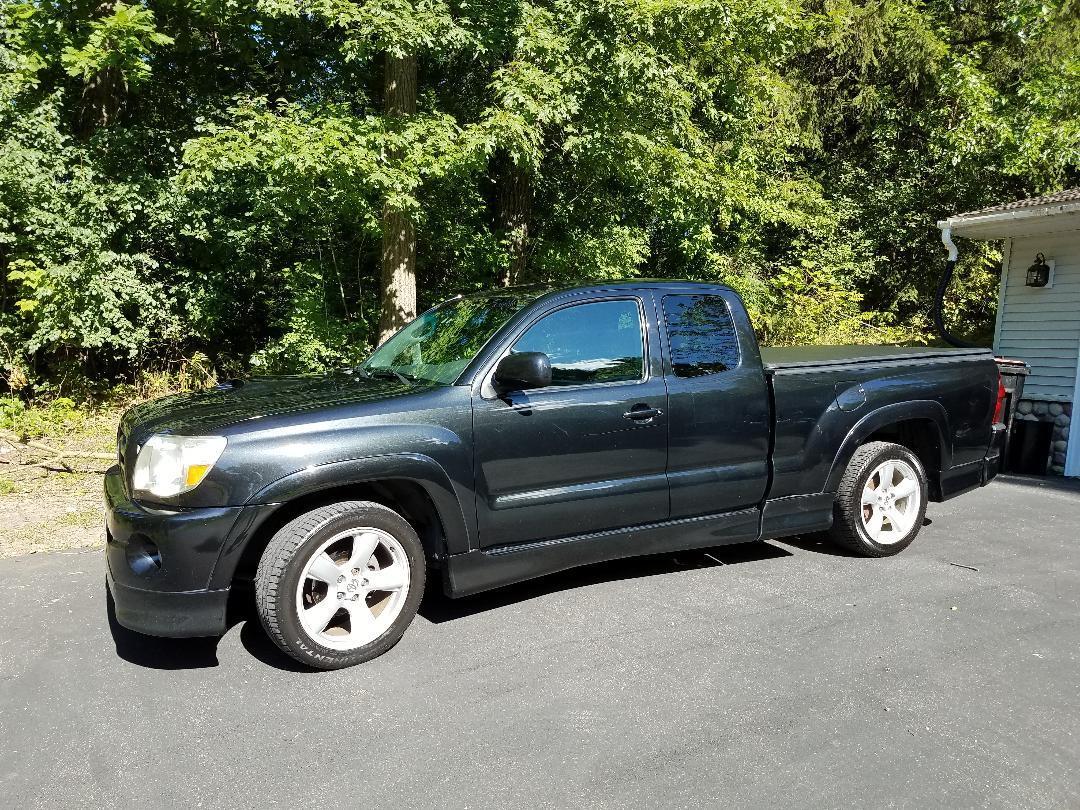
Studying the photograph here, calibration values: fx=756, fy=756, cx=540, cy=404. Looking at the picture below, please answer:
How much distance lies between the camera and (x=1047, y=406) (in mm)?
9711

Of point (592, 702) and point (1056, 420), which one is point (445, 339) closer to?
point (592, 702)

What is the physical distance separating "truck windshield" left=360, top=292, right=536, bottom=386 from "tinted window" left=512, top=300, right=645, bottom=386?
21 cm

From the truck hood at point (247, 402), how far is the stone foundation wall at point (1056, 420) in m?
8.50

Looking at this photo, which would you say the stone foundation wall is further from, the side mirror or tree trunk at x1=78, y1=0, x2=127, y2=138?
tree trunk at x1=78, y1=0, x2=127, y2=138

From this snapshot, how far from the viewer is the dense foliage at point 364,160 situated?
8523 millimetres

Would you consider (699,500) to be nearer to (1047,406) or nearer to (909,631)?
(909,631)

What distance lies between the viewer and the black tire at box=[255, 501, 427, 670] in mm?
3309

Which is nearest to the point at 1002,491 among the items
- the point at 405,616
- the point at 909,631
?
the point at 909,631

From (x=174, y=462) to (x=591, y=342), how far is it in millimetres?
2167

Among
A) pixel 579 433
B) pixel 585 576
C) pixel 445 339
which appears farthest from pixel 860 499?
pixel 445 339

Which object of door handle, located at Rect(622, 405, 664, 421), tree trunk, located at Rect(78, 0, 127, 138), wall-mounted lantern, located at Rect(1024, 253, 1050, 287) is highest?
tree trunk, located at Rect(78, 0, 127, 138)

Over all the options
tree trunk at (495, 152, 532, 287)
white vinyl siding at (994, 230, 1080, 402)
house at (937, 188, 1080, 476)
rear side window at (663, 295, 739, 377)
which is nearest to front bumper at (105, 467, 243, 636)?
rear side window at (663, 295, 739, 377)

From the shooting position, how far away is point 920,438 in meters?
5.36

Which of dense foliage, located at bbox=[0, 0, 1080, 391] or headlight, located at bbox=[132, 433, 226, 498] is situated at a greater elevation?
dense foliage, located at bbox=[0, 0, 1080, 391]
